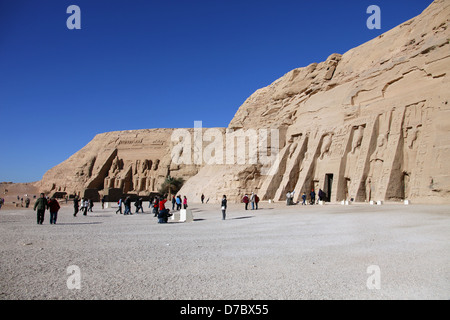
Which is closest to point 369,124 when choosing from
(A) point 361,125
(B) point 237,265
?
(A) point 361,125

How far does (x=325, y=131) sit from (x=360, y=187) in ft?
19.2

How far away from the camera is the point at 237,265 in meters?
5.35

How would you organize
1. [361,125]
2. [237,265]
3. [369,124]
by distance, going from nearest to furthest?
[237,265], [369,124], [361,125]

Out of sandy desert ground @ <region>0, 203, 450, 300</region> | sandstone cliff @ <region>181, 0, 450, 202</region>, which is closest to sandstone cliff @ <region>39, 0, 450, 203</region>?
sandstone cliff @ <region>181, 0, 450, 202</region>

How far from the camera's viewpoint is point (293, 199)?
22344 mm

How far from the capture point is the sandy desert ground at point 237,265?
3979 mm

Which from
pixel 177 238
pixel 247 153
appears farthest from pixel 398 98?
pixel 177 238

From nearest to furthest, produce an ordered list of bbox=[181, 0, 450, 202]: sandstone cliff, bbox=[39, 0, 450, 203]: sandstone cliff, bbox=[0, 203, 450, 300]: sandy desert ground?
bbox=[0, 203, 450, 300]: sandy desert ground < bbox=[181, 0, 450, 202]: sandstone cliff < bbox=[39, 0, 450, 203]: sandstone cliff

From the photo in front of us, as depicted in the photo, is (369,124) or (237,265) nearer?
(237,265)

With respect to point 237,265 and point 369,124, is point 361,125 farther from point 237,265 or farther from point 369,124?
point 237,265

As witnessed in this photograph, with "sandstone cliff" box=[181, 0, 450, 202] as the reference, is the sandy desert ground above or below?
below

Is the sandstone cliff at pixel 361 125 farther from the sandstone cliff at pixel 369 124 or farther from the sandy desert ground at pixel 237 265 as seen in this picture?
the sandy desert ground at pixel 237 265

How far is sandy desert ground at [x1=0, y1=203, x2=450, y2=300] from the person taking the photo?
3.98 m

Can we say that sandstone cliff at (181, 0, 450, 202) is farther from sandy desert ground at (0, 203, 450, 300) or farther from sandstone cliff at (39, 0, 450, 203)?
sandy desert ground at (0, 203, 450, 300)
